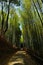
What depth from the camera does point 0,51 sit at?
15.4 meters

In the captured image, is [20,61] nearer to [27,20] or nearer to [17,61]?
[17,61]

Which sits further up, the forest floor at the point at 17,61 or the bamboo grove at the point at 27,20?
the bamboo grove at the point at 27,20

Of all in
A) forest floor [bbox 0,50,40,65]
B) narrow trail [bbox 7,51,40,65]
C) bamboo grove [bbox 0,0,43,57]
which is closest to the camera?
narrow trail [bbox 7,51,40,65]

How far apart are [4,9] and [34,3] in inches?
387

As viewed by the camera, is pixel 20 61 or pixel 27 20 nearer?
pixel 20 61

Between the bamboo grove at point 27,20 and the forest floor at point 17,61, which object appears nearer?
the forest floor at point 17,61

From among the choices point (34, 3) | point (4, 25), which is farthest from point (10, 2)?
point (34, 3)

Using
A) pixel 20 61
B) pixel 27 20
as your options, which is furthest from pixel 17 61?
pixel 27 20

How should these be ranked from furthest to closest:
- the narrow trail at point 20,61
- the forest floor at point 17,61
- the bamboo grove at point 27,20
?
the bamboo grove at point 27,20 < the forest floor at point 17,61 < the narrow trail at point 20,61

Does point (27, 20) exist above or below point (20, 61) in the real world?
above

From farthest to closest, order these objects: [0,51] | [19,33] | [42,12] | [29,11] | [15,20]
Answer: [19,33]
[15,20]
[29,11]
[0,51]
[42,12]

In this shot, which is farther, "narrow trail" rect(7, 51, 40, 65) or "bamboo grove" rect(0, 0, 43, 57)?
"bamboo grove" rect(0, 0, 43, 57)

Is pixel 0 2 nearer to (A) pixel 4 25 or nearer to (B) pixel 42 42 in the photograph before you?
(A) pixel 4 25

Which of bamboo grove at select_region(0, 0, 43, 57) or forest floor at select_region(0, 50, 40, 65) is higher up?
bamboo grove at select_region(0, 0, 43, 57)
